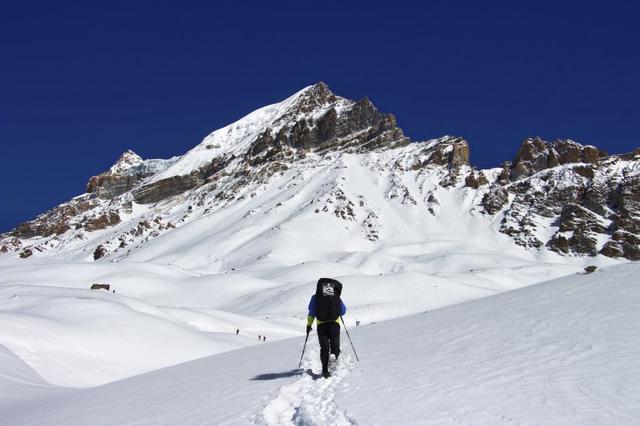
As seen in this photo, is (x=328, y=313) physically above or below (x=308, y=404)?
above

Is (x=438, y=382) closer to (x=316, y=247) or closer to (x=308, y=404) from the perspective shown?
(x=308, y=404)

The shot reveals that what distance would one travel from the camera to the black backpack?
472 inches

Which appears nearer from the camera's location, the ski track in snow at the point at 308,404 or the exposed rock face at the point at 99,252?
the ski track in snow at the point at 308,404

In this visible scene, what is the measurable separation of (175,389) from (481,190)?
15889cm

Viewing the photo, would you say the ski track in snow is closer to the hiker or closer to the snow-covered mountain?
the hiker

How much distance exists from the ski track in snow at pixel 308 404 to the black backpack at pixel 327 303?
43.9 inches

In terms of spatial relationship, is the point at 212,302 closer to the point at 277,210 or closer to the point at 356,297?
the point at 356,297

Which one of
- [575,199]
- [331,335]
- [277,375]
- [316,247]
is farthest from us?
[575,199]

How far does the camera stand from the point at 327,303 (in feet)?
39.5

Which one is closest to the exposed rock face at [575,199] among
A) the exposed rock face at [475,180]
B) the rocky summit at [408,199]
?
the rocky summit at [408,199]

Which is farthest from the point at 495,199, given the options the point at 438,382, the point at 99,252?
the point at 438,382

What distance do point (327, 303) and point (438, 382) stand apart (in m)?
3.22

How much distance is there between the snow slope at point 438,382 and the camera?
7.68 m

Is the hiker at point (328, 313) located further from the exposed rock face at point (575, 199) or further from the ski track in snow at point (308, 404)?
the exposed rock face at point (575, 199)
